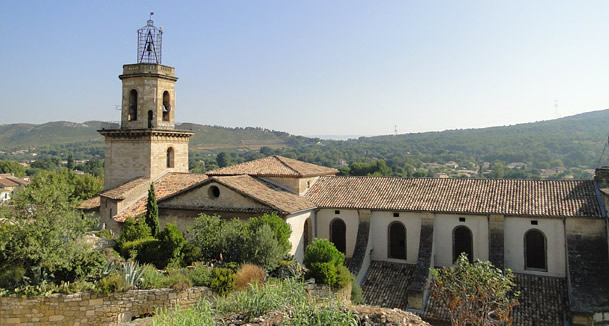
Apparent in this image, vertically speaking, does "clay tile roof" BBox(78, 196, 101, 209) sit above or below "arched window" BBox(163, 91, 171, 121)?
below

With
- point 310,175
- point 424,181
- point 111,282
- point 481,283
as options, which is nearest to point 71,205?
point 111,282

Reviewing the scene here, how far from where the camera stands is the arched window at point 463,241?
2401 cm

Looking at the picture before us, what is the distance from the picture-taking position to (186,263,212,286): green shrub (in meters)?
17.3

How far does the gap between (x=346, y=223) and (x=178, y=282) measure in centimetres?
1198

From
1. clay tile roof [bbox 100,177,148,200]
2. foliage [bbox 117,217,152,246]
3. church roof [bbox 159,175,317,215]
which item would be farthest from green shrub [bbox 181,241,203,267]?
clay tile roof [bbox 100,177,148,200]

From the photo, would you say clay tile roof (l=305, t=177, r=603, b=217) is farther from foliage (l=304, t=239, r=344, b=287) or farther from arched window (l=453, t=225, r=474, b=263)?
foliage (l=304, t=239, r=344, b=287)

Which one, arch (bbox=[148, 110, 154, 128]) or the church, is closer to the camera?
the church

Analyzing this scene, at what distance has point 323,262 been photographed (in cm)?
1973

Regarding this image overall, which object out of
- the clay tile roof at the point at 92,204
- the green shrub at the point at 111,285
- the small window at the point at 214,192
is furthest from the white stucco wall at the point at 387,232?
the clay tile roof at the point at 92,204

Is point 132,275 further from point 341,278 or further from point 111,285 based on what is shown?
point 341,278

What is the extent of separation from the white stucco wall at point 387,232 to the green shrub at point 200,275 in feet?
35.5

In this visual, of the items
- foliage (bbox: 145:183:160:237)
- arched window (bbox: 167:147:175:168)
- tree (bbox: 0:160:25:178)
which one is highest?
tree (bbox: 0:160:25:178)

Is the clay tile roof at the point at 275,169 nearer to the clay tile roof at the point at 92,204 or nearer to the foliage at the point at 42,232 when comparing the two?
the clay tile roof at the point at 92,204

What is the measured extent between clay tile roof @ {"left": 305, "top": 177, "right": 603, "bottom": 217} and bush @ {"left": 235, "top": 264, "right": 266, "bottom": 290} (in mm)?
8923
